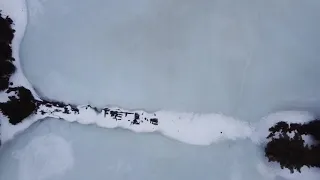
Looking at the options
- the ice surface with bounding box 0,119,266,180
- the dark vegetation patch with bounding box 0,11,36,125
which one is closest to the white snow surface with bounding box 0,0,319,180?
the ice surface with bounding box 0,119,266,180

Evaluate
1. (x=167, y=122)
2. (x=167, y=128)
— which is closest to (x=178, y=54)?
(x=167, y=122)

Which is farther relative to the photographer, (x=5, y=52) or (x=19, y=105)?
(x=5, y=52)

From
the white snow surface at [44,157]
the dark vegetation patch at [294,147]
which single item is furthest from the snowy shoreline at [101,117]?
the dark vegetation patch at [294,147]

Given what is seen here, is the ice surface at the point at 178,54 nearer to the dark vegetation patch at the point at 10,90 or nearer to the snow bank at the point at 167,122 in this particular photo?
the snow bank at the point at 167,122

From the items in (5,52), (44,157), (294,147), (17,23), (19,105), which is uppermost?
(17,23)

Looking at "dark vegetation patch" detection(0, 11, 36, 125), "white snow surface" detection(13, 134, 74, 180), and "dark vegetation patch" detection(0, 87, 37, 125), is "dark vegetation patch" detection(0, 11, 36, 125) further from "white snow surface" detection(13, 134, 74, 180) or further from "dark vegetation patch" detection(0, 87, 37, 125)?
"white snow surface" detection(13, 134, 74, 180)

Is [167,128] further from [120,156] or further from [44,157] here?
[44,157]
